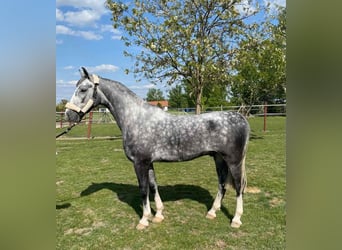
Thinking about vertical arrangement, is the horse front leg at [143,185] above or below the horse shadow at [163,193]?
above

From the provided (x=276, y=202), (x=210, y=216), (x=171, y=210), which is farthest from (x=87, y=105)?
Answer: (x=276, y=202)

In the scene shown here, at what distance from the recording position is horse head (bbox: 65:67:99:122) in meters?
3.44

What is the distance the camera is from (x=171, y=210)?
4250 mm

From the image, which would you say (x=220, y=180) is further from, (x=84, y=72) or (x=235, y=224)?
(x=84, y=72)

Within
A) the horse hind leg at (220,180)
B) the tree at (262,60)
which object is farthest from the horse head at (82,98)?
the tree at (262,60)

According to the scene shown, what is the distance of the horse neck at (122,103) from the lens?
3.59 metres

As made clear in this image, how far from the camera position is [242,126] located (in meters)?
3.49

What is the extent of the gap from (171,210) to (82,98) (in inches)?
88.3

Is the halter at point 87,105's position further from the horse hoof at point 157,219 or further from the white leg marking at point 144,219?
the horse hoof at point 157,219

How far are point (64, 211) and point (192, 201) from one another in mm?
2167

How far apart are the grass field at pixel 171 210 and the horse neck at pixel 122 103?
4.88 feet

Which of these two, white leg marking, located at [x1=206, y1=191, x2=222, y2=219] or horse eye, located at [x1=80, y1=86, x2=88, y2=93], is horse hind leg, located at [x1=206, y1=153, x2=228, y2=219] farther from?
horse eye, located at [x1=80, y1=86, x2=88, y2=93]

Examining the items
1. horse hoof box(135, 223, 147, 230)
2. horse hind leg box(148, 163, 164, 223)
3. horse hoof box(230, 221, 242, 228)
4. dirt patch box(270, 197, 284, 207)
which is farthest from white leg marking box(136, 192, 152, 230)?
dirt patch box(270, 197, 284, 207)
